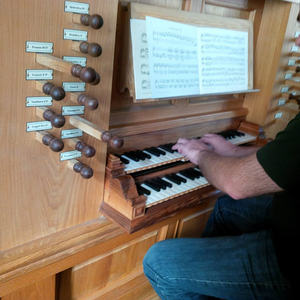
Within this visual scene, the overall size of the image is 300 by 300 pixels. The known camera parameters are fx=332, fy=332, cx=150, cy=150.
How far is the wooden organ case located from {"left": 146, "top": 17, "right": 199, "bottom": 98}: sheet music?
0.29 feet

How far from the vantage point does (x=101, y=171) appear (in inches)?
52.3

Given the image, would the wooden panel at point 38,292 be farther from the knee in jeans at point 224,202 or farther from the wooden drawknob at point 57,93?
the knee in jeans at point 224,202

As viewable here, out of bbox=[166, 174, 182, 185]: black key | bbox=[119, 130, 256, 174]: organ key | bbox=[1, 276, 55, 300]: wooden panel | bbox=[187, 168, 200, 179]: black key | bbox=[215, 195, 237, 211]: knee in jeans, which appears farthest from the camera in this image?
bbox=[215, 195, 237, 211]: knee in jeans

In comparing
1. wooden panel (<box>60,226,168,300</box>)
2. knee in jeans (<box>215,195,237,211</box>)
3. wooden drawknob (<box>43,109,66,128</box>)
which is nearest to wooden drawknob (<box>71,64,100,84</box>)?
wooden drawknob (<box>43,109,66,128</box>)

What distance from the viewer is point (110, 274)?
165 centimetres

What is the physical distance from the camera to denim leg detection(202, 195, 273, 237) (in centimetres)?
166

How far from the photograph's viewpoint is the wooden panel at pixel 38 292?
3.79ft

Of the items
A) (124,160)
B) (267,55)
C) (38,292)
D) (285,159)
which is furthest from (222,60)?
(38,292)

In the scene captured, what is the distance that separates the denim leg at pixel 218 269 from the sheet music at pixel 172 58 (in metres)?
0.67

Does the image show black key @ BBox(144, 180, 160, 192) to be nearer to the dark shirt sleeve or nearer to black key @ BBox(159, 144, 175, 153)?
black key @ BBox(159, 144, 175, 153)

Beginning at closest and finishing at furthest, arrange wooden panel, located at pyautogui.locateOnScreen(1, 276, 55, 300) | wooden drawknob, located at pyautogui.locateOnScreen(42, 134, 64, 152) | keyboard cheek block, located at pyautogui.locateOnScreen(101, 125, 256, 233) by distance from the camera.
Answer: wooden drawknob, located at pyautogui.locateOnScreen(42, 134, 64, 152)
wooden panel, located at pyautogui.locateOnScreen(1, 276, 55, 300)
keyboard cheek block, located at pyautogui.locateOnScreen(101, 125, 256, 233)

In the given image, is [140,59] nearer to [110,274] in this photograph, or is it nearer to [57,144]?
[57,144]

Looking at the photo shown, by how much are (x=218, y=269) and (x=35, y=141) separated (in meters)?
0.80

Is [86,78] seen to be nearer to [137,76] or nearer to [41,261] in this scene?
[137,76]
